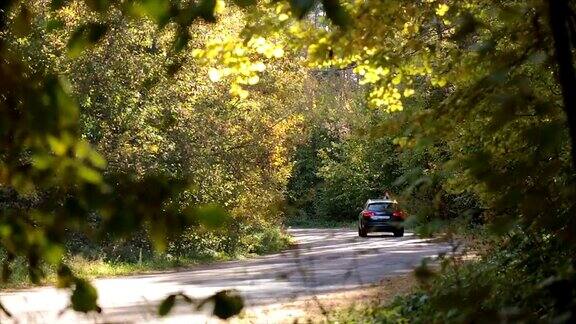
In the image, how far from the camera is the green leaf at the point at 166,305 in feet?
6.22

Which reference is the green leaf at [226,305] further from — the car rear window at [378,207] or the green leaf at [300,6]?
the car rear window at [378,207]

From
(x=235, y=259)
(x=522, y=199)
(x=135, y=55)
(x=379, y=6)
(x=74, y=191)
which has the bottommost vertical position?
(x=235, y=259)

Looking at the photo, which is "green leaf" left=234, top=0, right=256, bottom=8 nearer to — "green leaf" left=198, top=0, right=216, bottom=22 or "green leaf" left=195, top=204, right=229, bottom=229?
"green leaf" left=198, top=0, right=216, bottom=22

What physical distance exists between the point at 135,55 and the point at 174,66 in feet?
61.8

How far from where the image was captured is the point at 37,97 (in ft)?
5.52

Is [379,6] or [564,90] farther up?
[379,6]

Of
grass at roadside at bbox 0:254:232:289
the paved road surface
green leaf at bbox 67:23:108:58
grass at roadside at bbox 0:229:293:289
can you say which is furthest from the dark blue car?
green leaf at bbox 67:23:108:58

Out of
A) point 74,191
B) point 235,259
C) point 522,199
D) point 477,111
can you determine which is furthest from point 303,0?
point 235,259

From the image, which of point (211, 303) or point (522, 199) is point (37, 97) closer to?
point (211, 303)

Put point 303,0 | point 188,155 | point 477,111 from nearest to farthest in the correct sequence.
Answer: point 303,0
point 477,111
point 188,155

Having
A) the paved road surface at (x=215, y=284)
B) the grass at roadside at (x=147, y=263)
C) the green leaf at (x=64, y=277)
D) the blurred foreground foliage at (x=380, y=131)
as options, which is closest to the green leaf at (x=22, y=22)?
the blurred foreground foliage at (x=380, y=131)

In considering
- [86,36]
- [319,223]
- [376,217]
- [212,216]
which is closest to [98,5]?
[86,36]

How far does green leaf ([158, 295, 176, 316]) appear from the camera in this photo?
190 cm

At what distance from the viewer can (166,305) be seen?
6.27 ft
